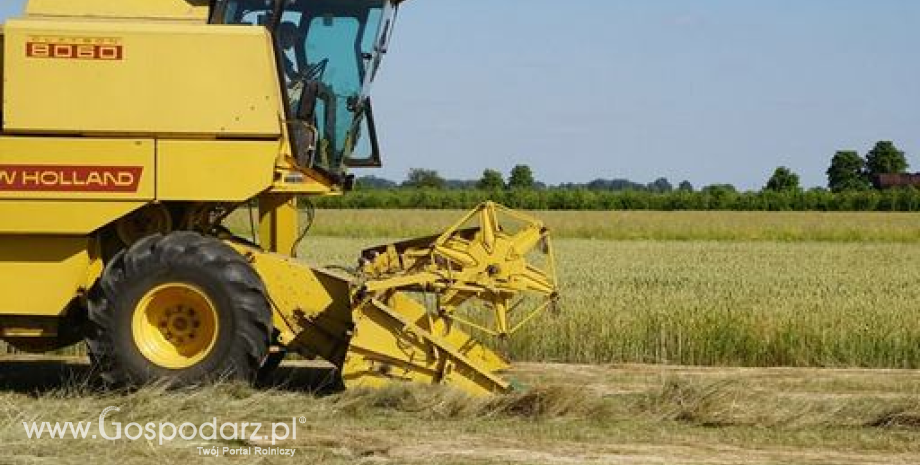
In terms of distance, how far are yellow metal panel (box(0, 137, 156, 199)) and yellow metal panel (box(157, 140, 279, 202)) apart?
203 millimetres

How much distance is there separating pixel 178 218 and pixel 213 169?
60cm

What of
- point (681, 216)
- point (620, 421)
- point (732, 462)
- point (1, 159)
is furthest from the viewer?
point (681, 216)

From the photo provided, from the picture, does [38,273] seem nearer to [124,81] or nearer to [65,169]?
[65,169]

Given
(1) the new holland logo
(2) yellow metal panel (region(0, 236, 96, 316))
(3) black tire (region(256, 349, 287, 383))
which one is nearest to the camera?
(1) the new holland logo

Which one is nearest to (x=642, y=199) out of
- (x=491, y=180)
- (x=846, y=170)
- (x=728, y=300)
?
(x=491, y=180)

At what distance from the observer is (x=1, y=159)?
28.1 feet

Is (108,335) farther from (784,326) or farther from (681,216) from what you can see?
(681,216)

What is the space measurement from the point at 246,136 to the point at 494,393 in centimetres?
219

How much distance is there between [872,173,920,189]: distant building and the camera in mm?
67738

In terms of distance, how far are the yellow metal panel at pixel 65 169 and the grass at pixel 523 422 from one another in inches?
47.9

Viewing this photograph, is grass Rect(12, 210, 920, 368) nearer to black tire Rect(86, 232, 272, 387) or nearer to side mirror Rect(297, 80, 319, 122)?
side mirror Rect(297, 80, 319, 122)

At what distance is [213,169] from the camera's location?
8641mm

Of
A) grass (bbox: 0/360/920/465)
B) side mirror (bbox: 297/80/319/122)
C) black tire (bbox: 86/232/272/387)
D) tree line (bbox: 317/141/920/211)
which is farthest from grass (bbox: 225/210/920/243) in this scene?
grass (bbox: 0/360/920/465)

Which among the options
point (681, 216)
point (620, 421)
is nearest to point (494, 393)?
point (620, 421)
